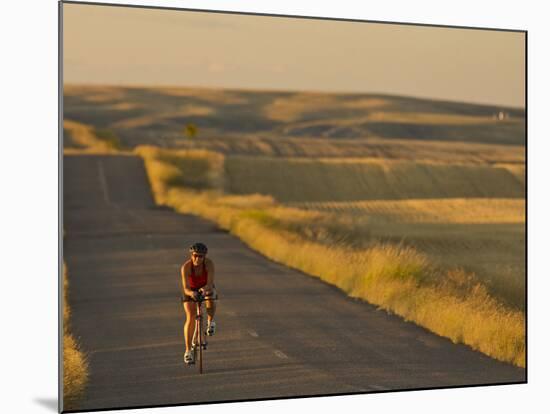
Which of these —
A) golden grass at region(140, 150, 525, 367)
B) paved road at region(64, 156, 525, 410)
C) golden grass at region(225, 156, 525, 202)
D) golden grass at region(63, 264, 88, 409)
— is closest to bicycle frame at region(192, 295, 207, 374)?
paved road at region(64, 156, 525, 410)

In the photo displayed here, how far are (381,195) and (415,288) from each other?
1866 inches

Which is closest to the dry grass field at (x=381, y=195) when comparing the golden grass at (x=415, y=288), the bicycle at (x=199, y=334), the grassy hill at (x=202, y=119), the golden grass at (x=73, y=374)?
the golden grass at (x=415, y=288)

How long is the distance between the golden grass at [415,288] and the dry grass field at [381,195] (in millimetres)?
34

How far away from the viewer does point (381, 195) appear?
70.6m

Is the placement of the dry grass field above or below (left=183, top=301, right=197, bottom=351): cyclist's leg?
above

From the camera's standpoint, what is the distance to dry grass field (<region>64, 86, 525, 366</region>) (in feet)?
78.0

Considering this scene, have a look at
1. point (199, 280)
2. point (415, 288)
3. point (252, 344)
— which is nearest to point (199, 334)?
point (199, 280)

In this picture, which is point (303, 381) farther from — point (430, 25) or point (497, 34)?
point (497, 34)

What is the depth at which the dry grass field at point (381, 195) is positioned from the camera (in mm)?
23766

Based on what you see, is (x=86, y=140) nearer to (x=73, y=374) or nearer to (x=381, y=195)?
(x=381, y=195)

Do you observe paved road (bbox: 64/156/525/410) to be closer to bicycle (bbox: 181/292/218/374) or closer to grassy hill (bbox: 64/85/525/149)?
bicycle (bbox: 181/292/218/374)

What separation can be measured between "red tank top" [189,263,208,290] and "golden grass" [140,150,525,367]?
5.06 meters

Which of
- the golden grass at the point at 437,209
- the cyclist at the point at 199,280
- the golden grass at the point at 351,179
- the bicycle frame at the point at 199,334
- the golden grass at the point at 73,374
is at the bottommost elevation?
the golden grass at the point at 73,374

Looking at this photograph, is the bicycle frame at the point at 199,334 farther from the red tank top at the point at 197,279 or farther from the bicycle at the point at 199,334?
the red tank top at the point at 197,279
